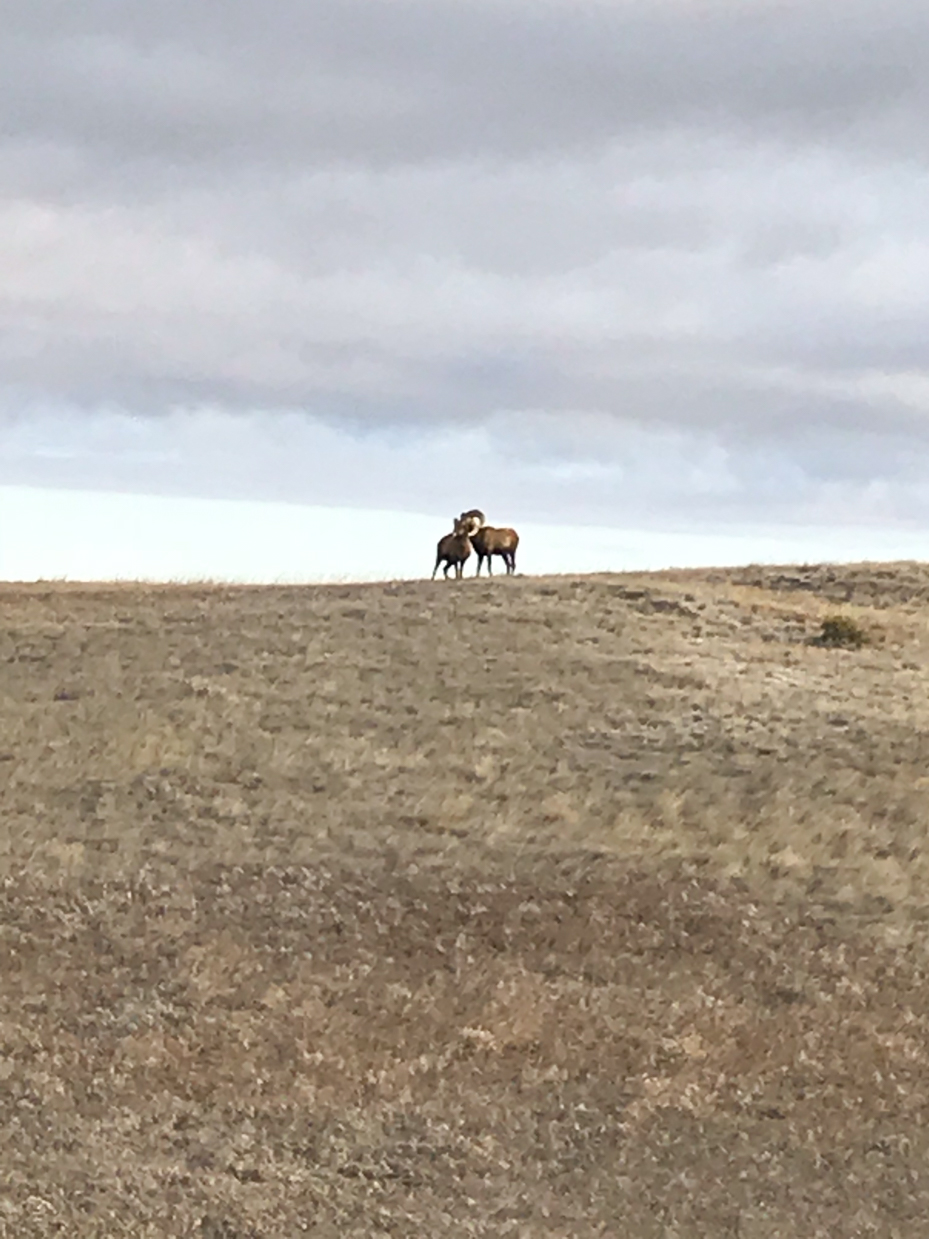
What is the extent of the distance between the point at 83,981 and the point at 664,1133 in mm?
5803

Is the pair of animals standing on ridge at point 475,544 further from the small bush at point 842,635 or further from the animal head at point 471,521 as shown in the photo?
the small bush at point 842,635

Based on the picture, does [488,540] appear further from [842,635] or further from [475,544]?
[842,635]

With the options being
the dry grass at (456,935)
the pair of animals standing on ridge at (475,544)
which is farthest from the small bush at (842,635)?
the pair of animals standing on ridge at (475,544)

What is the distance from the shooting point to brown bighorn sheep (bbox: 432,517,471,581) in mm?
38156

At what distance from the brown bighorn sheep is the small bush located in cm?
997

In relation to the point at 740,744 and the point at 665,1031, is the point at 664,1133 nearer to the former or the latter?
the point at 665,1031

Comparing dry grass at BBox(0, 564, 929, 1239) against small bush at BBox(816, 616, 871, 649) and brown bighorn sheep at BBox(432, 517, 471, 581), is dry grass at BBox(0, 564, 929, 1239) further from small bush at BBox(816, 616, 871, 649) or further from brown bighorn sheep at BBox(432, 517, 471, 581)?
brown bighorn sheep at BBox(432, 517, 471, 581)

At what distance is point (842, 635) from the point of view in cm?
3234

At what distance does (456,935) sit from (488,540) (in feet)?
82.4

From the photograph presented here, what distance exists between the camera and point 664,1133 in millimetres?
10492

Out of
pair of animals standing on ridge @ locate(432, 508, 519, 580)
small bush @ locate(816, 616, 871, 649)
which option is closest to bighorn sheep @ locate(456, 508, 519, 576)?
pair of animals standing on ridge @ locate(432, 508, 519, 580)

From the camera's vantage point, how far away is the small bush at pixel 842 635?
106 feet

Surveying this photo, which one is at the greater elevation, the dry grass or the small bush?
the small bush

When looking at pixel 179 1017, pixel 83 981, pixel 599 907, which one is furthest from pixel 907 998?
pixel 83 981
